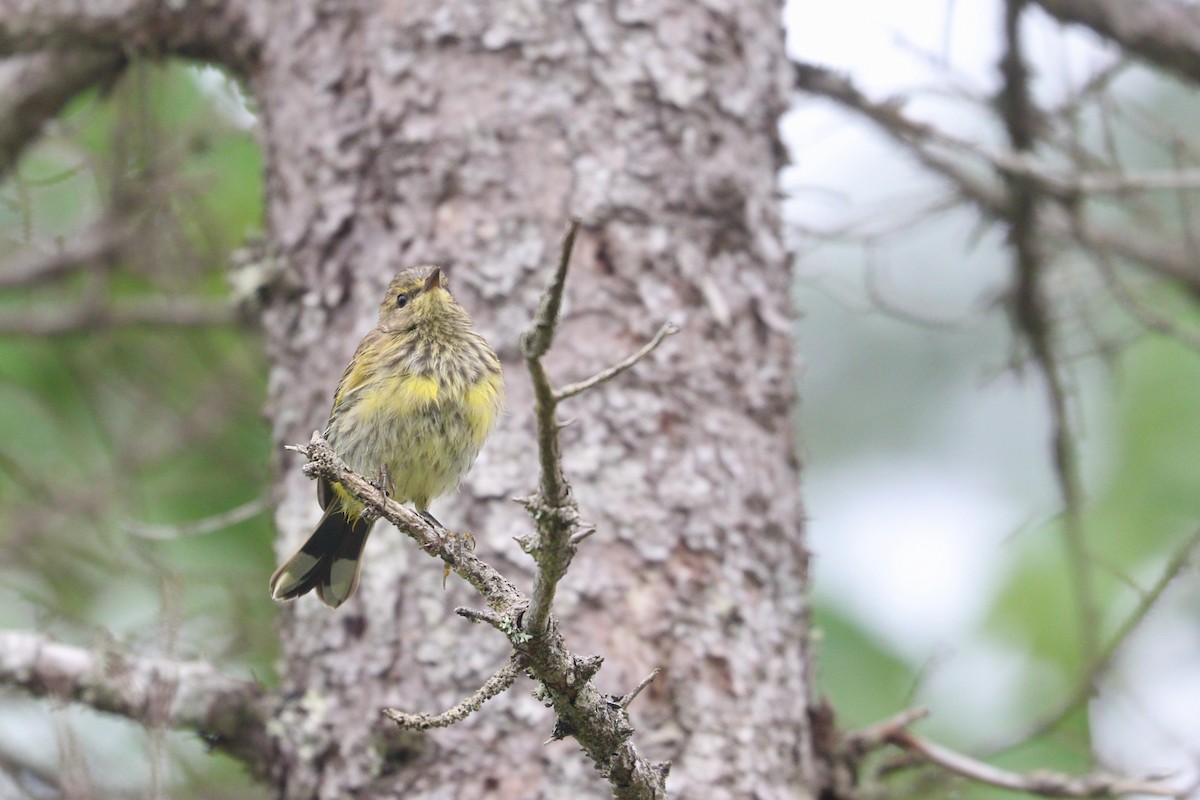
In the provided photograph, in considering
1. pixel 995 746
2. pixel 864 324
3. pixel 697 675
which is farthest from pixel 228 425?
pixel 864 324

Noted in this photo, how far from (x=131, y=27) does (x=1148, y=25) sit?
10.7ft

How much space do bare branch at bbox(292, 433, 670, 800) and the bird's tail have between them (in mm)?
1060

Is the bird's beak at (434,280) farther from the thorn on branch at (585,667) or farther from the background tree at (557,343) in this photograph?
the thorn on branch at (585,667)

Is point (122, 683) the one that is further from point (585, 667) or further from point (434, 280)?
point (585, 667)

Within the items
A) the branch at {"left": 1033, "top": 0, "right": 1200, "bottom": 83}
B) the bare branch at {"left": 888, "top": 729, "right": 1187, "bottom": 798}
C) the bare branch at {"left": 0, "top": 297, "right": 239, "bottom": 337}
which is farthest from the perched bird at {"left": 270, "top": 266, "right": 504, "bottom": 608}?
the branch at {"left": 1033, "top": 0, "right": 1200, "bottom": 83}

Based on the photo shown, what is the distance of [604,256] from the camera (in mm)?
3652

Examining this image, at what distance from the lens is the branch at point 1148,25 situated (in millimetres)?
4422

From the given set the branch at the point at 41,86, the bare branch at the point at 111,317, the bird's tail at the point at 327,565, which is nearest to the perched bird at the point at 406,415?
the bird's tail at the point at 327,565

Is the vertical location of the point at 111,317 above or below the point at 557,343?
above

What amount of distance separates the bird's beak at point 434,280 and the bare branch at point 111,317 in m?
2.27

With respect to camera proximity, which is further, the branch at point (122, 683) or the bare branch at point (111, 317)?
the bare branch at point (111, 317)

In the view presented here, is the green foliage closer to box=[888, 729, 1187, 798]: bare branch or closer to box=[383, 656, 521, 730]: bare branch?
box=[888, 729, 1187, 798]: bare branch

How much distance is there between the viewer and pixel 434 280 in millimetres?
3160

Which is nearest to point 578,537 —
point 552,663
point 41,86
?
point 552,663
